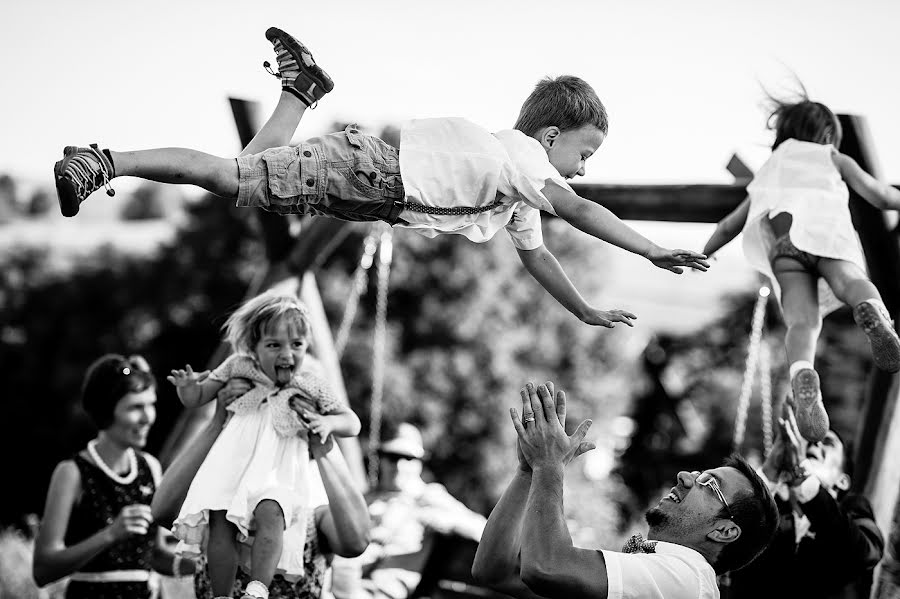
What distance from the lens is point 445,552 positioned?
712 centimetres

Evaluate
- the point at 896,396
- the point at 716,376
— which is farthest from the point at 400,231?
the point at 896,396

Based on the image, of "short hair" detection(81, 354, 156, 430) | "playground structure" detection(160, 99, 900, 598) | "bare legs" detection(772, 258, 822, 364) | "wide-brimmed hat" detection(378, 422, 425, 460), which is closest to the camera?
"bare legs" detection(772, 258, 822, 364)

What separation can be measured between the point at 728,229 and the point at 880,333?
1.04 m

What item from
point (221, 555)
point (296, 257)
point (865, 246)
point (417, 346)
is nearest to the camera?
point (221, 555)

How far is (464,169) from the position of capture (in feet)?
10.4

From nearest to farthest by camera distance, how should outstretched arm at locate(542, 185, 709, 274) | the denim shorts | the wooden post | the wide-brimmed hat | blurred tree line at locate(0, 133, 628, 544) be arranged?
outstretched arm at locate(542, 185, 709, 274) → the denim shorts → the wooden post → the wide-brimmed hat → blurred tree line at locate(0, 133, 628, 544)

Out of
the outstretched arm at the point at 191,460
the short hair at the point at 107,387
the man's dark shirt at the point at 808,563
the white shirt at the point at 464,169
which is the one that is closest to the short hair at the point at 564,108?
the white shirt at the point at 464,169

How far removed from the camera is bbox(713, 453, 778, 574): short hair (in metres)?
3.01

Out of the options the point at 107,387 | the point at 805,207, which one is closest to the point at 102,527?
the point at 107,387

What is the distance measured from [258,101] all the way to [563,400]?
4431mm

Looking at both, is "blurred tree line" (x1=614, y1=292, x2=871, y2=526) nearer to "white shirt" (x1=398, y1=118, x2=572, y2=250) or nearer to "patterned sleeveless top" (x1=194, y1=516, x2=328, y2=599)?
"patterned sleeveless top" (x1=194, y1=516, x2=328, y2=599)

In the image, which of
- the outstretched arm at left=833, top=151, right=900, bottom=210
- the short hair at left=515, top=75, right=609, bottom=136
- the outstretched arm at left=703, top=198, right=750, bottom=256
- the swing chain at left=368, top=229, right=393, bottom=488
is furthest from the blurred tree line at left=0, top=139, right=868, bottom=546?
the short hair at left=515, top=75, right=609, bottom=136

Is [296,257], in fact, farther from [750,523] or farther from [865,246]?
[750,523]

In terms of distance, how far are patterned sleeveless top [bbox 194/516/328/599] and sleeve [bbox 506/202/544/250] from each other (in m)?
1.23
